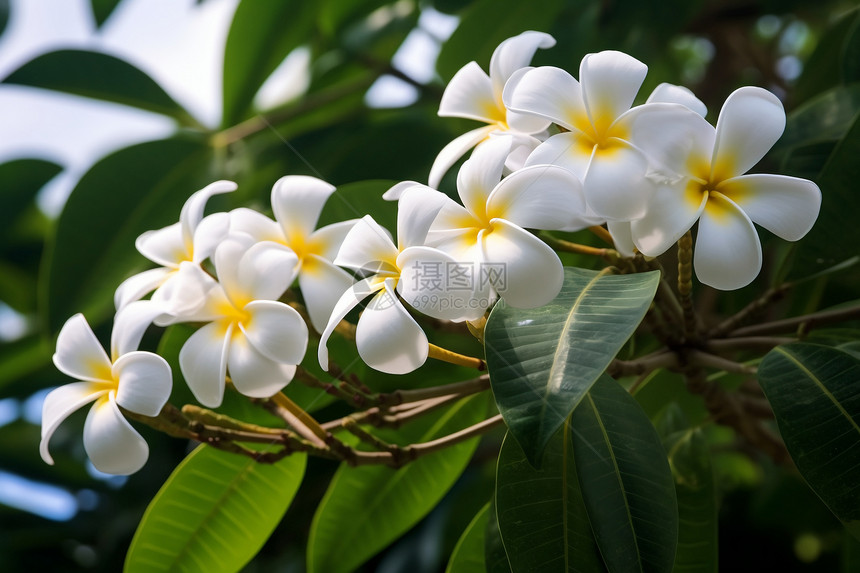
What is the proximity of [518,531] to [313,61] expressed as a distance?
127 centimetres

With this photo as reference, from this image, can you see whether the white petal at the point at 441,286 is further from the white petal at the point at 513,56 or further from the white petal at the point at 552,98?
the white petal at the point at 513,56

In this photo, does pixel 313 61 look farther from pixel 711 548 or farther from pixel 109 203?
pixel 711 548

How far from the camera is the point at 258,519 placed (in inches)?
31.5

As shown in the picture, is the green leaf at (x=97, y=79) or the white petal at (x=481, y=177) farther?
the green leaf at (x=97, y=79)

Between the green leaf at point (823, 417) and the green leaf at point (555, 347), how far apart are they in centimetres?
16

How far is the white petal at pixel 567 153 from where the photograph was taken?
522mm

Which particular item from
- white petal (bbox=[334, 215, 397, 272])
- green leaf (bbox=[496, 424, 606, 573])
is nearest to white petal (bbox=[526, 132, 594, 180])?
white petal (bbox=[334, 215, 397, 272])

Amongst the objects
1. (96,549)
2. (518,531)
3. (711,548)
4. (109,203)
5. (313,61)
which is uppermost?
(313,61)

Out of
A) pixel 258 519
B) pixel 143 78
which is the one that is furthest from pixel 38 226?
pixel 258 519

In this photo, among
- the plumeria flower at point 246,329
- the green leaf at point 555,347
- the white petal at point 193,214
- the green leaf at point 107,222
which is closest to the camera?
the green leaf at point 555,347

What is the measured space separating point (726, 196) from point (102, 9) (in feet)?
3.85

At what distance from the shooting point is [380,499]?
35.1 inches

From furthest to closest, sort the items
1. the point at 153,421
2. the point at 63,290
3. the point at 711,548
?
the point at 63,290
the point at 711,548
the point at 153,421

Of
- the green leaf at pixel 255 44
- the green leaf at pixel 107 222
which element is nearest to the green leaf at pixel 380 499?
the green leaf at pixel 107 222
